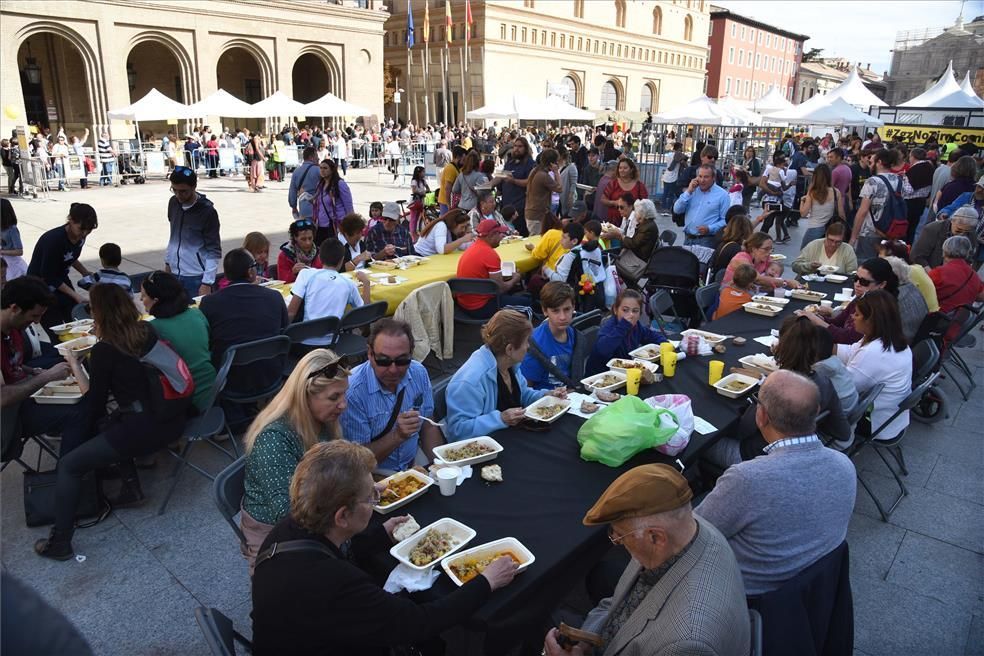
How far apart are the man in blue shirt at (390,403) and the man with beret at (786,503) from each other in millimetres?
1526

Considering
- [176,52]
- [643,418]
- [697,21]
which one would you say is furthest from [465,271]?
[697,21]

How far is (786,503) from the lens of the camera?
2.41 metres

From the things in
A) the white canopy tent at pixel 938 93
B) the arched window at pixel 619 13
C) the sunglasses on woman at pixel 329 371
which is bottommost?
the sunglasses on woman at pixel 329 371

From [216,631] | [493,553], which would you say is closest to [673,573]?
[493,553]

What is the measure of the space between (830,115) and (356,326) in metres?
13.5

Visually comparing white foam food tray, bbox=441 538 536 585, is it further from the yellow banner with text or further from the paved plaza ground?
the yellow banner with text

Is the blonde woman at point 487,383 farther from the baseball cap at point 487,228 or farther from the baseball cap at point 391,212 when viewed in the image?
the baseball cap at point 391,212

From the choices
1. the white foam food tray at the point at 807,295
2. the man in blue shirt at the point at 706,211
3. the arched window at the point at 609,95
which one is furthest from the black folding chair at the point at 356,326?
the arched window at the point at 609,95

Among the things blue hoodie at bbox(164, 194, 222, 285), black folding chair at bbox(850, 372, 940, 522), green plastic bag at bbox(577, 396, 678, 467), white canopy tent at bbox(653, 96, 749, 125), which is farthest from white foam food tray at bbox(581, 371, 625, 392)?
white canopy tent at bbox(653, 96, 749, 125)

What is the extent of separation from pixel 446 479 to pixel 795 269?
6.06m

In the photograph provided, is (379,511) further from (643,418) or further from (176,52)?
(176,52)

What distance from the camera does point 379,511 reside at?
2621 millimetres

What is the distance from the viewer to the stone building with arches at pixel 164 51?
24.2 m

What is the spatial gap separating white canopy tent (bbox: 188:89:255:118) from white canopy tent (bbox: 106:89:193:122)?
38 cm
